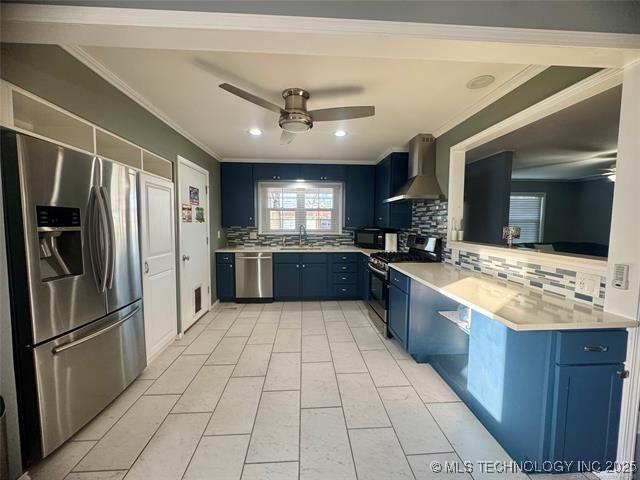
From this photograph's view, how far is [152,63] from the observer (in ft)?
5.82

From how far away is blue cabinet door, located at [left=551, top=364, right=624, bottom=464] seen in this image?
127 cm

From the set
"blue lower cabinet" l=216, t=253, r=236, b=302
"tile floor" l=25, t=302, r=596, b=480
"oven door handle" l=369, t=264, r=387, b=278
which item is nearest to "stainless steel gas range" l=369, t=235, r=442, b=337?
"oven door handle" l=369, t=264, r=387, b=278

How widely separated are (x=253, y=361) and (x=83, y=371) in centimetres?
127

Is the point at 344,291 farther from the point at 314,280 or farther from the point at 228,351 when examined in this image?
the point at 228,351

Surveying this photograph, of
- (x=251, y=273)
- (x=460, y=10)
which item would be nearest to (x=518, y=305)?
(x=460, y=10)

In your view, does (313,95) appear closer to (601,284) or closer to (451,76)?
(451,76)

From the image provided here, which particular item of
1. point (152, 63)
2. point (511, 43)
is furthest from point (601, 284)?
point (152, 63)

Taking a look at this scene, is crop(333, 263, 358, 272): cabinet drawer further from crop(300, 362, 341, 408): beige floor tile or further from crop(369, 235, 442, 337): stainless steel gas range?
crop(300, 362, 341, 408): beige floor tile

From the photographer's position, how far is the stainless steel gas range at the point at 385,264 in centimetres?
310

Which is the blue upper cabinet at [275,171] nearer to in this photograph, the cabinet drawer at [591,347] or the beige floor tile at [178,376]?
the beige floor tile at [178,376]

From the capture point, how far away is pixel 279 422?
68.9 inches

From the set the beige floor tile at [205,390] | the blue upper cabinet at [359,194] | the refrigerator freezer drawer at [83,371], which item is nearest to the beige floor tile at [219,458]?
the beige floor tile at [205,390]

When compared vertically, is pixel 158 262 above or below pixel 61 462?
above

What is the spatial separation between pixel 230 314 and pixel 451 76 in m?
3.73
